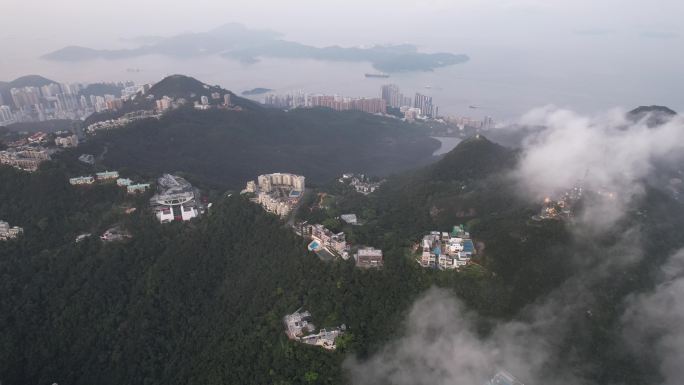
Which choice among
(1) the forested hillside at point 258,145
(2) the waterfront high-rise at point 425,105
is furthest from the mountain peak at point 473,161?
(2) the waterfront high-rise at point 425,105

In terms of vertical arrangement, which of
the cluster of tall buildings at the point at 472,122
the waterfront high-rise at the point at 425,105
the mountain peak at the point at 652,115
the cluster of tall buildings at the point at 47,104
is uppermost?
the mountain peak at the point at 652,115

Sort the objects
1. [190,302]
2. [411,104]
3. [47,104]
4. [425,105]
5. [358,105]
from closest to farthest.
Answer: [190,302]
[358,105]
[47,104]
[425,105]
[411,104]

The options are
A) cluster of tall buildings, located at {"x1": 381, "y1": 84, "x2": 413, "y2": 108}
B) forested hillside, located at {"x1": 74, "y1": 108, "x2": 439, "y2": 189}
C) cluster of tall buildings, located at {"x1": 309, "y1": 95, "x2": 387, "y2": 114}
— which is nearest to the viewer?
forested hillside, located at {"x1": 74, "y1": 108, "x2": 439, "y2": 189}

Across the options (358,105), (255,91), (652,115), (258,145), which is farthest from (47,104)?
(652,115)

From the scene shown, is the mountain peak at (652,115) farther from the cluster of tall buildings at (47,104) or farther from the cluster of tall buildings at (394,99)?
the cluster of tall buildings at (47,104)

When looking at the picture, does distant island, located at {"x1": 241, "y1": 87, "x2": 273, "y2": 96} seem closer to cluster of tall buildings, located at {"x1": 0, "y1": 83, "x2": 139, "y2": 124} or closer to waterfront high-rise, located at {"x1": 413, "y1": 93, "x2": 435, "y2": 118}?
cluster of tall buildings, located at {"x1": 0, "y1": 83, "x2": 139, "y2": 124}

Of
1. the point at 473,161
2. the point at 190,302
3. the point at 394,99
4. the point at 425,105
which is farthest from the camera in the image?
the point at 394,99

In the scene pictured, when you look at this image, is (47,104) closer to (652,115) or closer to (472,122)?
(472,122)

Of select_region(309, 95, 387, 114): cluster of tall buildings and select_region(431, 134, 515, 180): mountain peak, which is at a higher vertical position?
select_region(431, 134, 515, 180): mountain peak

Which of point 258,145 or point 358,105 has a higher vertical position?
point 358,105

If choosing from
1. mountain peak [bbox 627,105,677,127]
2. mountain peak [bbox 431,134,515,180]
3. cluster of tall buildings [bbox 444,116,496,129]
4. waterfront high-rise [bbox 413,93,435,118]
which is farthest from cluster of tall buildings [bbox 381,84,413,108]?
mountain peak [bbox 431,134,515,180]

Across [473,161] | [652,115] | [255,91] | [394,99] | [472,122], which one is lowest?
[472,122]
